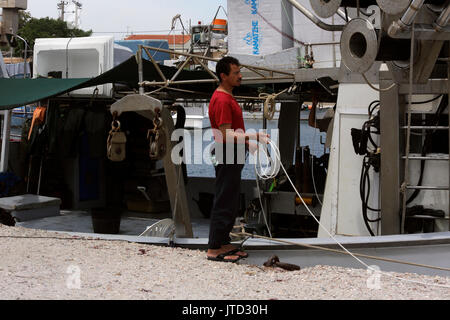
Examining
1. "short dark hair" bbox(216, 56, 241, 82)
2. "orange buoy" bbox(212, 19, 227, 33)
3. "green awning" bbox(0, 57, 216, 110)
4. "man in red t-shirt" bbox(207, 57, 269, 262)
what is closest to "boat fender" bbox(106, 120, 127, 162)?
"man in red t-shirt" bbox(207, 57, 269, 262)

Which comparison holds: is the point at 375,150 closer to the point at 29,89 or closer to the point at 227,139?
the point at 227,139

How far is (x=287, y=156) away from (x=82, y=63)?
5028 mm

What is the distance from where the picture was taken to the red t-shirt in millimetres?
5062

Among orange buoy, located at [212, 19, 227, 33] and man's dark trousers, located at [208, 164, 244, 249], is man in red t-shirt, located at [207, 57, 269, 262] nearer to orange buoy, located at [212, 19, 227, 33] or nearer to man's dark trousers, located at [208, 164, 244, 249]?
man's dark trousers, located at [208, 164, 244, 249]

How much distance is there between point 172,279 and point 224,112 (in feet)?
4.97

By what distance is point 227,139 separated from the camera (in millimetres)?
5016

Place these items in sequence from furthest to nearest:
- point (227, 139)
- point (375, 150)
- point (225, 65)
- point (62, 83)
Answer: point (62, 83) < point (375, 150) < point (225, 65) < point (227, 139)

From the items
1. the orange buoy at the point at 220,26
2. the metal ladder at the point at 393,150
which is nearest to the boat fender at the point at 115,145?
the metal ladder at the point at 393,150

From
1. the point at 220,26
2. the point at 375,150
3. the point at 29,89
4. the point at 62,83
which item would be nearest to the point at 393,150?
the point at 375,150

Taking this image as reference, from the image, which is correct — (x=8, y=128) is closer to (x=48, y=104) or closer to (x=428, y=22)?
(x=48, y=104)

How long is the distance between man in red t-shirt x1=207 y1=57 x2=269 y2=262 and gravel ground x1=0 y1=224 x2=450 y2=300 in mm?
563

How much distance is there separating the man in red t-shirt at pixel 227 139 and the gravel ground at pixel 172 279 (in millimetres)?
563

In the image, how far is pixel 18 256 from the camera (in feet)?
19.1
